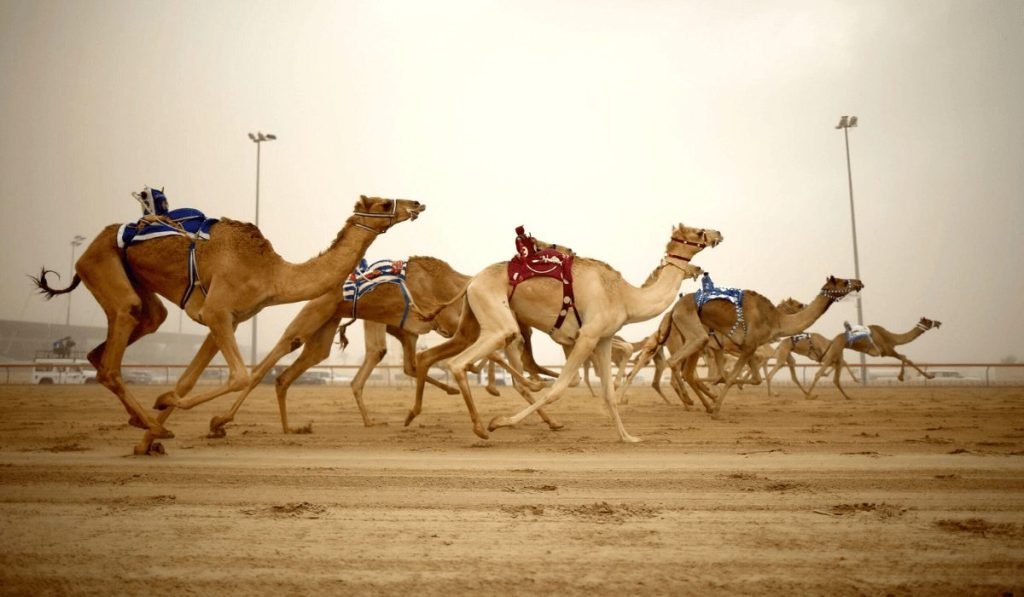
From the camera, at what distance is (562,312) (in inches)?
307

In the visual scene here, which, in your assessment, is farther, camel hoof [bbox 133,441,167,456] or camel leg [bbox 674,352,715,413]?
camel leg [bbox 674,352,715,413]

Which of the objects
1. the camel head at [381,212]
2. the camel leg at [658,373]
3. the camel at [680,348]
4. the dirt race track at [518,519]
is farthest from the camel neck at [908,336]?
the camel head at [381,212]

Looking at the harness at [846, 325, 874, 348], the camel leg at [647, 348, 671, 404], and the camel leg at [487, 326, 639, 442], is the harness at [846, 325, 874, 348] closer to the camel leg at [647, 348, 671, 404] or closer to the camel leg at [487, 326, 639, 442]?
the camel leg at [647, 348, 671, 404]

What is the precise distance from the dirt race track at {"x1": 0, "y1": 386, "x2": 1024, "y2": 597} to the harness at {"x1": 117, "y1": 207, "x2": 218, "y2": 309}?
1830mm

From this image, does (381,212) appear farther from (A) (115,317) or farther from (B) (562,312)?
(A) (115,317)

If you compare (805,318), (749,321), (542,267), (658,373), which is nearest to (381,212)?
(542,267)

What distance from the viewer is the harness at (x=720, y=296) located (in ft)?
42.1

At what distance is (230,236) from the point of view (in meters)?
7.27

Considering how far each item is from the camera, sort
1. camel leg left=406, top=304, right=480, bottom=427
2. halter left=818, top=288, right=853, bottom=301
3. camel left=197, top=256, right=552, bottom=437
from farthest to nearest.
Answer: halter left=818, top=288, right=853, bottom=301, camel left=197, top=256, right=552, bottom=437, camel leg left=406, top=304, right=480, bottom=427

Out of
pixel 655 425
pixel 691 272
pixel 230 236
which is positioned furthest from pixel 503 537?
pixel 655 425

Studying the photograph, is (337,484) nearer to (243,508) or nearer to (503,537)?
(243,508)

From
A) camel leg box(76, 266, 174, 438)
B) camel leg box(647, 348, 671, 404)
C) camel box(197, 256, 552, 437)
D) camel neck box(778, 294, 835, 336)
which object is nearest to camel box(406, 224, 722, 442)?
camel box(197, 256, 552, 437)

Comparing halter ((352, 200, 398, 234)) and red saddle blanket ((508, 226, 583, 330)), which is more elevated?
halter ((352, 200, 398, 234))

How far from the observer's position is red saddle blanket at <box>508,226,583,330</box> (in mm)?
7773
